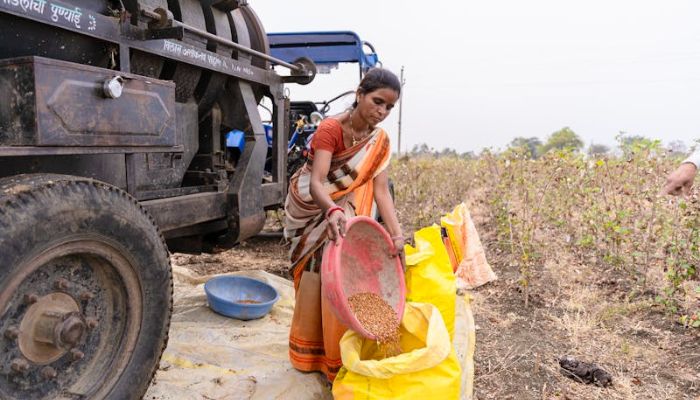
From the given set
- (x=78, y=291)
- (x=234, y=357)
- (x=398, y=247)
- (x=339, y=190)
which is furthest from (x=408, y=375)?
(x=78, y=291)

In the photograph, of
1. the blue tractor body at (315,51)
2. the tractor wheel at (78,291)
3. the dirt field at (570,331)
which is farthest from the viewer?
the blue tractor body at (315,51)

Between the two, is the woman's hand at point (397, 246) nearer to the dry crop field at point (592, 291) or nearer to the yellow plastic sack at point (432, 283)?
the yellow plastic sack at point (432, 283)

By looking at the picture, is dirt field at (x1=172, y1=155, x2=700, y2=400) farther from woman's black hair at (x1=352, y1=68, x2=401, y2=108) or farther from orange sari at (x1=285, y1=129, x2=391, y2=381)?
woman's black hair at (x1=352, y1=68, x2=401, y2=108)

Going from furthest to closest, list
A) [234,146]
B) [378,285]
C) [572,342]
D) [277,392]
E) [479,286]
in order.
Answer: [479,286]
[234,146]
[572,342]
[378,285]
[277,392]

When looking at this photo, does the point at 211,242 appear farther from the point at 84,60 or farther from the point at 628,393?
the point at 628,393

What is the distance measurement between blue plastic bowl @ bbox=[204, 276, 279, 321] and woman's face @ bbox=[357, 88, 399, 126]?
1.50 m

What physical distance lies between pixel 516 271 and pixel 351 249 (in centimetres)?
255

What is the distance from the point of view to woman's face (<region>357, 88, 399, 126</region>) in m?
2.26

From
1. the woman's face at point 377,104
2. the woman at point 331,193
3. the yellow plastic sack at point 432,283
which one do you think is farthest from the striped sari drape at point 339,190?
the yellow plastic sack at point 432,283

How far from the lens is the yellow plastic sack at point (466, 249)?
146 inches

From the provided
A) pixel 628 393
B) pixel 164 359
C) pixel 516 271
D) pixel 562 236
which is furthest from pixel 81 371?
pixel 562 236

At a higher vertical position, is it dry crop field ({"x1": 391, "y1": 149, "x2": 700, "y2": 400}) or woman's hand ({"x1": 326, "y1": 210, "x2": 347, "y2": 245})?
woman's hand ({"x1": 326, "y1": 210, "x2": 347, "y2": 245})

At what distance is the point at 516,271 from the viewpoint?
4.45 meters

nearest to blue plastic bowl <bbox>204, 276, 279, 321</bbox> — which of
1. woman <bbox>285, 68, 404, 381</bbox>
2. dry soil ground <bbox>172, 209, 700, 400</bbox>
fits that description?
dry soil ground <bbox>172, 209, 700, 400</bbox>
